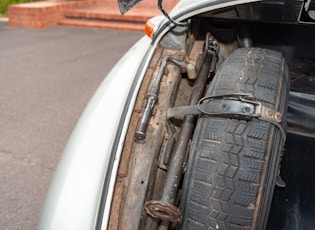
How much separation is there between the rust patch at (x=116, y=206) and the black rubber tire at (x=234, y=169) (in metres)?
0.24

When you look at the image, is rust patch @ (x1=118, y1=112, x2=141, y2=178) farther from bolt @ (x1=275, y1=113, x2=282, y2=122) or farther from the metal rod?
bolt @ (x1=275, y1=113, x2=282, y2=122)

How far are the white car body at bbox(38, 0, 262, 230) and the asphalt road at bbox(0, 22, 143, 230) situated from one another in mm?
1025

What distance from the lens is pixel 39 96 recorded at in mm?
3465

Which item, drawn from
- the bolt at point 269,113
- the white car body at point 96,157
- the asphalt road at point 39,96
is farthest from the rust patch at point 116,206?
the asphalt road at point 39,96

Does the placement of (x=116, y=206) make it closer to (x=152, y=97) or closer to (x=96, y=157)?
(x=96, y=157)

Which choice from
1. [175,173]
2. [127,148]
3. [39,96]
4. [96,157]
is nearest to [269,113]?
[175,173]

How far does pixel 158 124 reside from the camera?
1234mm

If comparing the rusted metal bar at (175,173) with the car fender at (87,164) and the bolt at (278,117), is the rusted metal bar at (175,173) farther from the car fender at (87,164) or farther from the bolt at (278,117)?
the bolt at (278,117)

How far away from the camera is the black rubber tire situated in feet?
3.08

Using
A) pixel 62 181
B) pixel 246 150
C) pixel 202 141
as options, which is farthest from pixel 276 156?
pixel 62 181

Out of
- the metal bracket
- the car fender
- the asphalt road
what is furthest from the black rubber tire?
the asphalt road

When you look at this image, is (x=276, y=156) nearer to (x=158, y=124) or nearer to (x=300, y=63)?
(x=158, y=124)

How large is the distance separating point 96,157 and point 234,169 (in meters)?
0.52

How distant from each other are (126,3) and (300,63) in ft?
3.79
